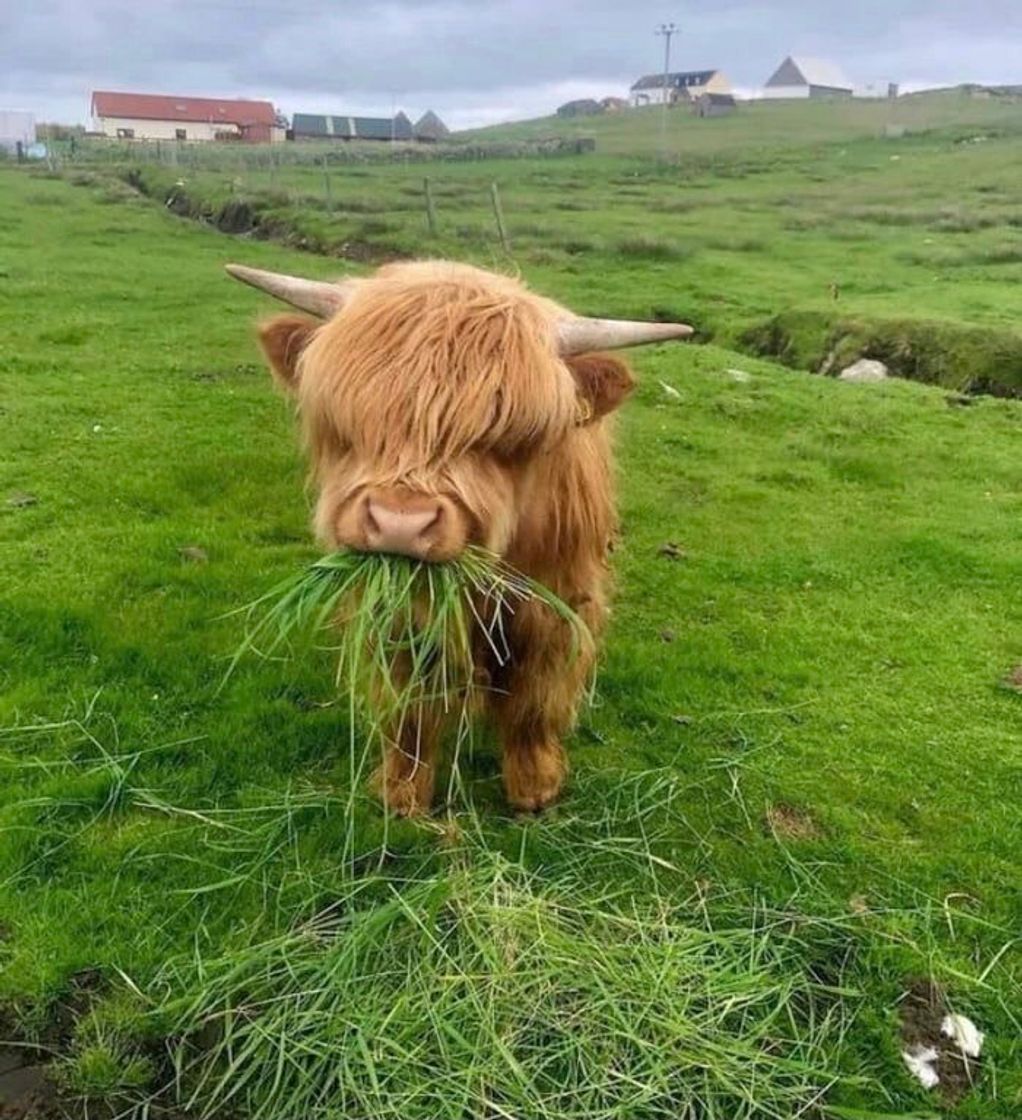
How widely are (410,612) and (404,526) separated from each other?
1.31ft

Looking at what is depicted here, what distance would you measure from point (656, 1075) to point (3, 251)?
18.4m

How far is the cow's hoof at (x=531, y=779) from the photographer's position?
3816 mm

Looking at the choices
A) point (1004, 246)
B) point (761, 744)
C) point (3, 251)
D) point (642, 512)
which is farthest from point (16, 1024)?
point (1004, 246)

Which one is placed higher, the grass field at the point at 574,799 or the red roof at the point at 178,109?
the red roof at the point at 178,109

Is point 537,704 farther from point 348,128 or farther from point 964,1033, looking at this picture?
point 348,128

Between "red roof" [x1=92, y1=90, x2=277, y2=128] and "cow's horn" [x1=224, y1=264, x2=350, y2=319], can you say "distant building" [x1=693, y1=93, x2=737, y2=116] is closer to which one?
"red roof" [x1=92, y1=90, x2=277, y2=128]

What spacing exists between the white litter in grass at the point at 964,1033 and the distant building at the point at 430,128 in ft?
257

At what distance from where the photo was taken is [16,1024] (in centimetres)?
279

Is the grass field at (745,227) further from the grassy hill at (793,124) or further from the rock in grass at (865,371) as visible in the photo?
the grassy hill at (793,124)

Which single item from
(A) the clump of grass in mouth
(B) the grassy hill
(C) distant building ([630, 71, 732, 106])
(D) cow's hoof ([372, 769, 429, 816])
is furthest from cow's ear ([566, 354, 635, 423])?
(C) distant building ([630, 71, 732, 106])

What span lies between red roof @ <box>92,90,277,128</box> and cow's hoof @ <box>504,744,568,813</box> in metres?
80.9

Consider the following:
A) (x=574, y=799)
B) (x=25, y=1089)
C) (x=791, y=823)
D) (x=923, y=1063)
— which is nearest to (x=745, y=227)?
(x=791, y=823)

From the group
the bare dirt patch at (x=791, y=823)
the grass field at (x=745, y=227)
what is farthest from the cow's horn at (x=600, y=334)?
the grass field at (x=745, y=227)

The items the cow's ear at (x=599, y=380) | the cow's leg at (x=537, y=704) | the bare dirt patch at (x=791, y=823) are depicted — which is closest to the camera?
the cow's ear at (x=599, y=380)
